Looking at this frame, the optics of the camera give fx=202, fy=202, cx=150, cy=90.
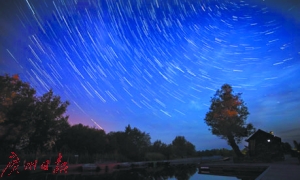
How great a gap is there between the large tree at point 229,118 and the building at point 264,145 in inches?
78.7

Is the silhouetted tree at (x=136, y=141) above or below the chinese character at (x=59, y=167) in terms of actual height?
above

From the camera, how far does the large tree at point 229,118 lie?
118 feet

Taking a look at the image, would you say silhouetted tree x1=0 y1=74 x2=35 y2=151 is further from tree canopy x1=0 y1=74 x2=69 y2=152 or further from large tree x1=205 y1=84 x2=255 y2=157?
large tree x1=205 y1=84 x2=255 y2=157

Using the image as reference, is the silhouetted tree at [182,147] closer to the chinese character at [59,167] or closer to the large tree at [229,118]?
the large tree at [229,118]

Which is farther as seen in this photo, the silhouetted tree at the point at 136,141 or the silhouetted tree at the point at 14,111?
the silhouetted tree at the point at 136,141

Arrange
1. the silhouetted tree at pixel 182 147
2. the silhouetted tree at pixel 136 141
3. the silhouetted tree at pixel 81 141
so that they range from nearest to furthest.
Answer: the silhouetted tree at pixel 81 141
the silhouetted tree at pixel 136 141
the silhouetted tree at pixel 182 147

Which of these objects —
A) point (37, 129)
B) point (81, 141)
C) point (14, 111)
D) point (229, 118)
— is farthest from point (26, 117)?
point (229, 118)

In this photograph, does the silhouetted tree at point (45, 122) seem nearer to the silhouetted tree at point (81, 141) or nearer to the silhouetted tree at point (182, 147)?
the silhouetted tree at point (81, 141)

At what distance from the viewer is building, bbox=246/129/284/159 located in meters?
30.4

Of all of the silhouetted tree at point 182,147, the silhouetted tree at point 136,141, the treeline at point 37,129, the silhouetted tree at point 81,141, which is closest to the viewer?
the treeline at point 37,129

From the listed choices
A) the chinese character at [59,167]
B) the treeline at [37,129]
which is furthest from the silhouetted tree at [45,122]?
the chinese character at [59,167]

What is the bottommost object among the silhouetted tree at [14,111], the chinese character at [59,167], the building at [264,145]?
the chinese character at [59,167]

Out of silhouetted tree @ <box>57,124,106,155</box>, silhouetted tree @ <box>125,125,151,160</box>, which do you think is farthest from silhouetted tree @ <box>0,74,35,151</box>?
silhouetted tree @ <box>125,125,151,160</box>

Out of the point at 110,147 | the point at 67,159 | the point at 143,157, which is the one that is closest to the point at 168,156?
the point at 143,157
